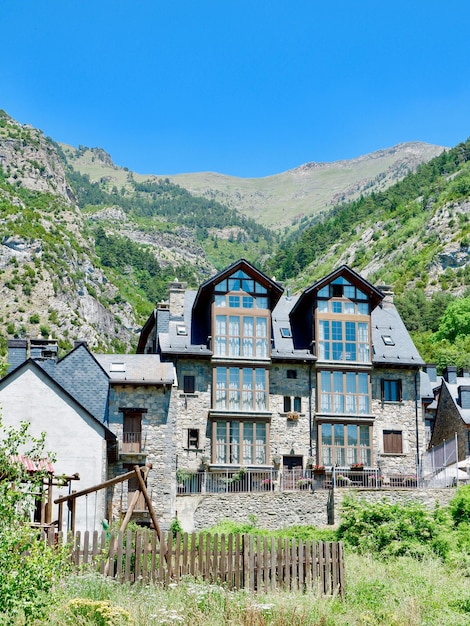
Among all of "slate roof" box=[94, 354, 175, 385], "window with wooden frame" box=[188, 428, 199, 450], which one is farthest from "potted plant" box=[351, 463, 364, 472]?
"slate roof" box=[94, 354, 175, 385]

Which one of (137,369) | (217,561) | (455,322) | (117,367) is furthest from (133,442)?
(455,322)

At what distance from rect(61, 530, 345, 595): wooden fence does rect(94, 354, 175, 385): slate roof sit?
71.0 feet

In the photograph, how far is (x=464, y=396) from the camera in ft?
161

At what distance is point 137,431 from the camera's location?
41344 mm

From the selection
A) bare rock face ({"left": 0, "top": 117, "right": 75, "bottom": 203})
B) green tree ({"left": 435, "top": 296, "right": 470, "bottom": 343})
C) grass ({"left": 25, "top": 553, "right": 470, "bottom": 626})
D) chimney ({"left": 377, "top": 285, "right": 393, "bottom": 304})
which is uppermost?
bare rock face ({"left": 0, "top": 117, "right": 75, "bottom": 203})

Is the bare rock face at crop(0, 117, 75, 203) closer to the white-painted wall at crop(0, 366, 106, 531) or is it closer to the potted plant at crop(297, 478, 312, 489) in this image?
the potted plant at crop(297, 478, 312, 489)

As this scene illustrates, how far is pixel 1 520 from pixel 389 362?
34.7 metres

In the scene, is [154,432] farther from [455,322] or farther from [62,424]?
[455,322]

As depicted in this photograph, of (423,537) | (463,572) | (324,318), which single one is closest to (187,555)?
(463,572)

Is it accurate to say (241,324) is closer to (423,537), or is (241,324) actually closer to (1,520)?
(423,537)

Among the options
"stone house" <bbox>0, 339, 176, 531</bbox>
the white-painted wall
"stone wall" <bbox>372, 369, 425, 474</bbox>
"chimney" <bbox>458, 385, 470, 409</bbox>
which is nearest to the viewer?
the white-painted wall

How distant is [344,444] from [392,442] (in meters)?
2.97

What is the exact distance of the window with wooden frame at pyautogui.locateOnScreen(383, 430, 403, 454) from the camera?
154 feet

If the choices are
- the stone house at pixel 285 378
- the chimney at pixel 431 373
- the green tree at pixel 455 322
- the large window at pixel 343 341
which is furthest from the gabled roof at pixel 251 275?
the green tree at pixel 455 322
